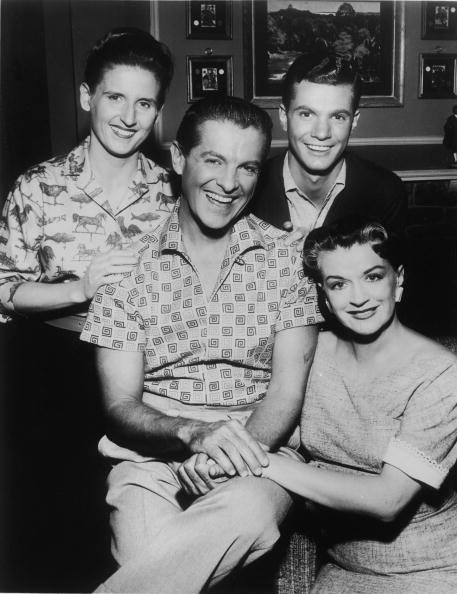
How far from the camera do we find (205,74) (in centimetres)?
444

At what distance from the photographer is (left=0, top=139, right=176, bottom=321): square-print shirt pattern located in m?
2.12

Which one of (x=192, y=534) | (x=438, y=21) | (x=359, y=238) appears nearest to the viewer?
(x=192, y=534)

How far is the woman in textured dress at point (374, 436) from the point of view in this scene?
1451 millimetres

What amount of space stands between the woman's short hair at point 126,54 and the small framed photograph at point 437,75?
121 inches

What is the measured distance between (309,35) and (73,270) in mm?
3070

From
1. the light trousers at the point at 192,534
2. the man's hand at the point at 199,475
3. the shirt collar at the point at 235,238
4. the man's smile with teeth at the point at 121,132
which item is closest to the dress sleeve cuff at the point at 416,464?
the light trousers at the point at 192,534

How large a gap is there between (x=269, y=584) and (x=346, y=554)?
40 cm

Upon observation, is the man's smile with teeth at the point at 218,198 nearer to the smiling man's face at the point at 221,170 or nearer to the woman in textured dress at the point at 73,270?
the smiling man's face at the point at 221,170

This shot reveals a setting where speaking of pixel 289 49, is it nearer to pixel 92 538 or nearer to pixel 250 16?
pixel 250 16

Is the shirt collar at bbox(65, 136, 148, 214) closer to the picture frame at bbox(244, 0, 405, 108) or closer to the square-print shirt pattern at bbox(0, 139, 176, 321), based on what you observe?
the square-print shirt pattern at bbox(0, 139, 176, 321)

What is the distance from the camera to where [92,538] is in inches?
84.6

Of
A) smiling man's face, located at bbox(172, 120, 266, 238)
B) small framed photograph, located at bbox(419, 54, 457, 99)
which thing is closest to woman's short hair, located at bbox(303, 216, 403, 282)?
smiling man's face, located at bbox(172, 120, 266, 238)

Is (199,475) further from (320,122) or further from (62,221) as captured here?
(320,122)

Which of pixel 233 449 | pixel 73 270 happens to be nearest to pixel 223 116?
pixel 73 270
